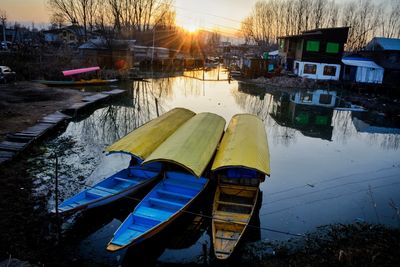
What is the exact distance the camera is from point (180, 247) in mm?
9422

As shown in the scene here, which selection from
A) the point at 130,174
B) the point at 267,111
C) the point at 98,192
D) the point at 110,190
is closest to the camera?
the point at 98,192

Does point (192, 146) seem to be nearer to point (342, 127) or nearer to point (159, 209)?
point (159, 209)

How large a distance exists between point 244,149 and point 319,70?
4048cm

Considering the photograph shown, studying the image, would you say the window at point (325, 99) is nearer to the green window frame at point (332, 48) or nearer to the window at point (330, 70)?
the window at point (330, 70)

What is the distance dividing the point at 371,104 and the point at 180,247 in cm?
3161

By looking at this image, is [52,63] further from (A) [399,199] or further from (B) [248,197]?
(A) [399,199]

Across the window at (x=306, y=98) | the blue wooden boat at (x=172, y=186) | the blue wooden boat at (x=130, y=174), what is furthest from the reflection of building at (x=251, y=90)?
the blue wooden boat at (x=172, y=186)

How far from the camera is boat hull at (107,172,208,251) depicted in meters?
8.27

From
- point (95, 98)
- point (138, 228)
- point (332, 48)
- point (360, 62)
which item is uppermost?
point (332, 48)

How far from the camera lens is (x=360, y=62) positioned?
4491 centimetres

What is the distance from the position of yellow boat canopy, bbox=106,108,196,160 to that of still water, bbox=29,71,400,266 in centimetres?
199

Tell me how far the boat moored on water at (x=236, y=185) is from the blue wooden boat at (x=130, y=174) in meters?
2.88

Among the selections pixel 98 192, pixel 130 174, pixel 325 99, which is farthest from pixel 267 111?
pixel 98 192

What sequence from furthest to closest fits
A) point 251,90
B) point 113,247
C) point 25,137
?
1. point 251,90
2. point 25,137
3. point 113,247
